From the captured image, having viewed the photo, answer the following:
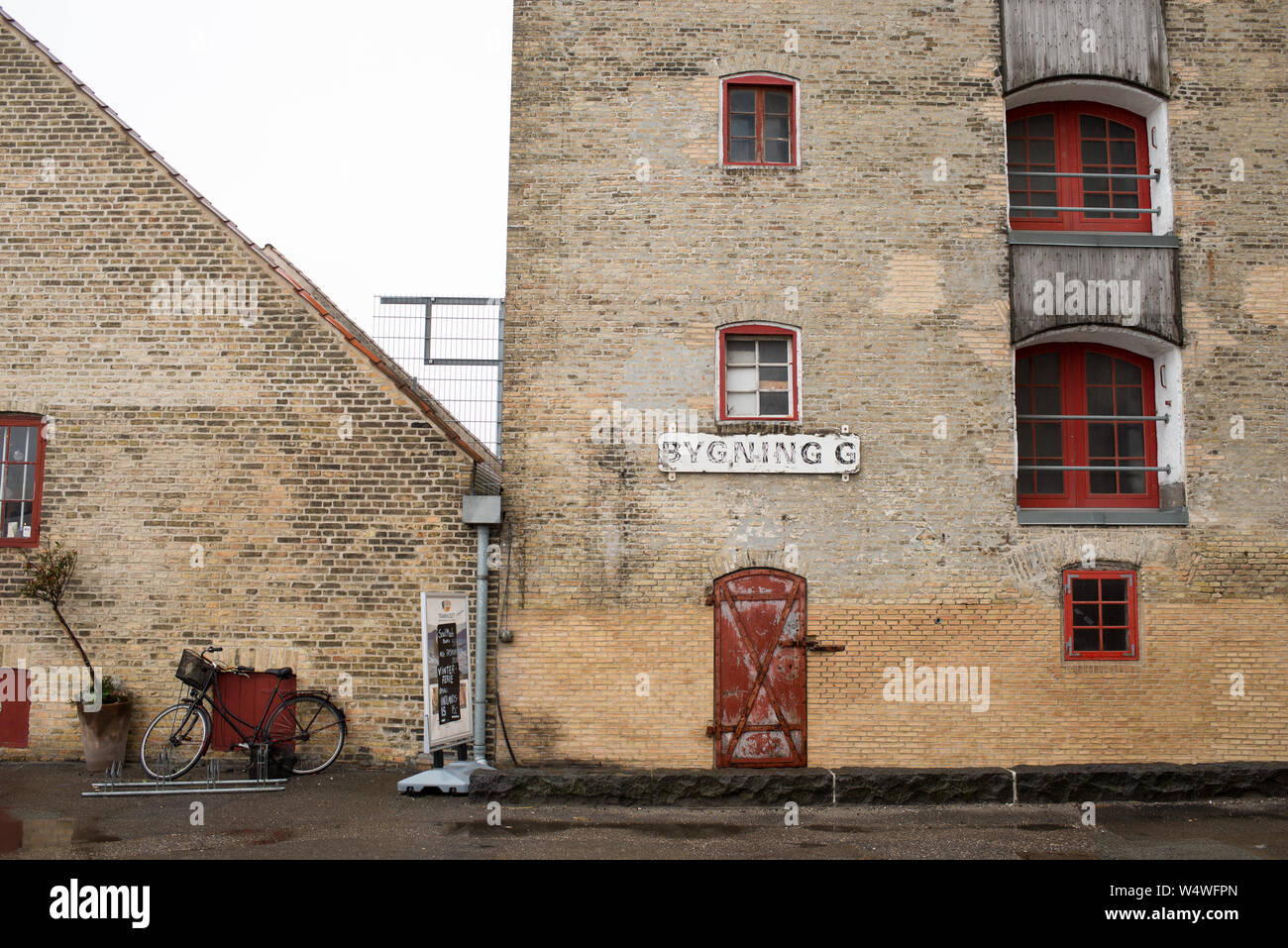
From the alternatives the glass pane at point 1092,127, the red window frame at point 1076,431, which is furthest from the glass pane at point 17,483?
the glass pane at point 1092,127

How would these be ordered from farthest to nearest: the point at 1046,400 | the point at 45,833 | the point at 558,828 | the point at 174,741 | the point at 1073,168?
1. the point at 1073,168
2. the point at 1046,400
3. the point at 174,741
4. the point at 558,828
5. the point at 45,833

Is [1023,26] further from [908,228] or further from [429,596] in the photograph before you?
[429,596]

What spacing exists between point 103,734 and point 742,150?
407 inches

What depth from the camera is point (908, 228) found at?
46.2 ft

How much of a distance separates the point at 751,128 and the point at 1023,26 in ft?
12.1

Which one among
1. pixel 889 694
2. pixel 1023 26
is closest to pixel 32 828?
pixel 889 694

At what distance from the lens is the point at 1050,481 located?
14430 millimetres

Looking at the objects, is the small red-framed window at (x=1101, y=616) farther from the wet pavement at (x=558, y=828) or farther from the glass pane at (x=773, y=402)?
the glass pane at (x=773, y=402)

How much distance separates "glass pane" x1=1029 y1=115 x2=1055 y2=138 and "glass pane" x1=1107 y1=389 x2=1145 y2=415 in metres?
3.51

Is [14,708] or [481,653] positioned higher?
[481,653]

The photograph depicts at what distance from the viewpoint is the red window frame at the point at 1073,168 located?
14.6m
